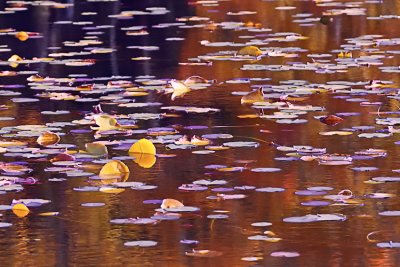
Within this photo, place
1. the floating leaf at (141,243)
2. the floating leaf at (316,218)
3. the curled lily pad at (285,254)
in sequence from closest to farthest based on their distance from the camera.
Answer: the curled lily pad at (285,254), the floating leaf at (141,243), the floating leaf at (316,218)

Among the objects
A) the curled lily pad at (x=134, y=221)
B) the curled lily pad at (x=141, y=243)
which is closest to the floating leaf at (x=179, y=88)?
the curled lily pad at (x=134, y=221)

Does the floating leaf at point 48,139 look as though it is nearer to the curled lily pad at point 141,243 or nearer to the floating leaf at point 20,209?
the floating leaf at point 20,209

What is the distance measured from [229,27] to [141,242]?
10083mm

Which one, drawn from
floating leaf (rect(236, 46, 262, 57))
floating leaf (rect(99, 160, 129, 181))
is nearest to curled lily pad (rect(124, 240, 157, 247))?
floating leaf (rect(99, 160, 129, 181))

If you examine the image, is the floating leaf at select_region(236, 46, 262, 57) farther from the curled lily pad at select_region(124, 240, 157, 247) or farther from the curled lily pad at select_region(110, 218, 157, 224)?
the curled lily pad at select_region(124, 240, 157, 247)

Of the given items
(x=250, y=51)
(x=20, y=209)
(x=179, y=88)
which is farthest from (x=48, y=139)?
(x=250, y=51)

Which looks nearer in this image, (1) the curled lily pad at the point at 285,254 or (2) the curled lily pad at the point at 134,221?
(1) the curled lily pad at the point at 285,254

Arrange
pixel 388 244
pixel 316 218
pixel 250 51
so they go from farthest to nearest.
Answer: pixel 250 51 < pixel 316 218 < pixel 388 244

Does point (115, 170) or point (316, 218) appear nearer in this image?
point (316, 218)

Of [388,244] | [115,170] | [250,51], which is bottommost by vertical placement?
[388,244]

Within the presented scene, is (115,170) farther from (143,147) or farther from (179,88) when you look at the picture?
(179,88)

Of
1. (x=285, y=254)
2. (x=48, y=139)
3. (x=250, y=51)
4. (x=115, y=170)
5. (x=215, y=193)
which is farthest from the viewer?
(x=250, y=51)

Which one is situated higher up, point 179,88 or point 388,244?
point 179,88

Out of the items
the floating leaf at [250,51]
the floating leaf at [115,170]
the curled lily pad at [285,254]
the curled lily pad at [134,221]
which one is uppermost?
the floating leaf at [250,51]
